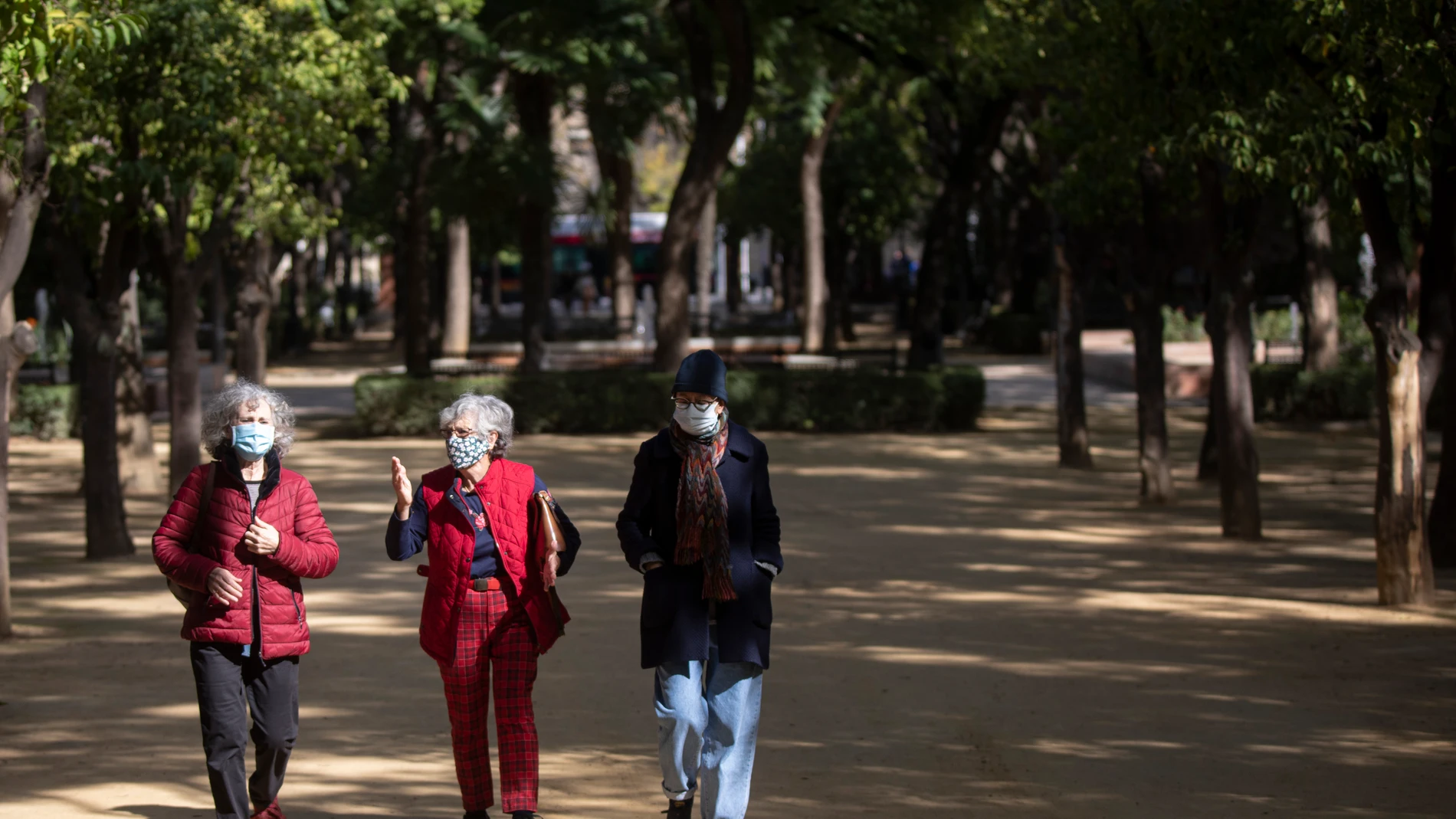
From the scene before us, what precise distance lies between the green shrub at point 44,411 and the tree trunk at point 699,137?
331 inches

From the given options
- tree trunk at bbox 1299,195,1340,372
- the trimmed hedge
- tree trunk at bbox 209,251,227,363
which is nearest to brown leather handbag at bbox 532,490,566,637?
Result: the trimmed hedge

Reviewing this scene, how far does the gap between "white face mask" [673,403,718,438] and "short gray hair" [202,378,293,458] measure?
1.23 m

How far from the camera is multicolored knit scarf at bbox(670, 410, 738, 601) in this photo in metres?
5.15

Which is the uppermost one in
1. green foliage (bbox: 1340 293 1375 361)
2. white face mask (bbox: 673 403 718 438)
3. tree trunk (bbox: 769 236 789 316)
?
tree trunk (bbox: 769 236 789 316)

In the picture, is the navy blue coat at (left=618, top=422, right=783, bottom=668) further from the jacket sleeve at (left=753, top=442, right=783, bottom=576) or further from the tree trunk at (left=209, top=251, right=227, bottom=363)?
the tree trunk at (left=209, top=251, right=227, bottom=363)

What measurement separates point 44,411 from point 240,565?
1965 cm

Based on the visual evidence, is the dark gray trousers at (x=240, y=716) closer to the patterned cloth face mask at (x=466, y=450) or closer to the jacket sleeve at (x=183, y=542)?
the jacket sleeve at (x=183, y=542)

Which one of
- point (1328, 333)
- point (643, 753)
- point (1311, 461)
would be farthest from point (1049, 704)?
point (1328, 333)

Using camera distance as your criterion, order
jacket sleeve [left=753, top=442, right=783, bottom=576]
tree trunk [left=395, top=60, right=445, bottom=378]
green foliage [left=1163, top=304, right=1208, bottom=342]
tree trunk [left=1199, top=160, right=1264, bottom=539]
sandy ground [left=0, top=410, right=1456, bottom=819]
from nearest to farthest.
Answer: jacket sleeve [left=753, top=442, right=783, bottom=576] < sandy ground [left=0, top=410, right=1456, bottom=819] < tree trunk [left=1199, top=160, right=1264, bottom=539] < tree trunk [left=395, top=60, right=445, bottom=378] < green foliage [left=1163, top=304, right=1208, bottom=342]

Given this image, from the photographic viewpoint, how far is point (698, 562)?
17.2 ft

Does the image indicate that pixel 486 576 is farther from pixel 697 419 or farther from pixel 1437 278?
pixel 1437 278

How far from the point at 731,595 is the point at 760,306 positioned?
5833 centimetres

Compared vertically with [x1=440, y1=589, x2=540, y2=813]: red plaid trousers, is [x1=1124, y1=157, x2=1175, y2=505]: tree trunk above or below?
above

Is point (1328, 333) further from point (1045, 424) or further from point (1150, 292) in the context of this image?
point (1150, 292)
